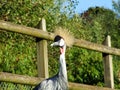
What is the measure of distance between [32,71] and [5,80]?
2399 millimetres

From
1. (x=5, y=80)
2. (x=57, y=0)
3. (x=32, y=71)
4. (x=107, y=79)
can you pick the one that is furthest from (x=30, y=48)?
(x=57, y=0)

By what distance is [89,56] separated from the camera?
10.9m

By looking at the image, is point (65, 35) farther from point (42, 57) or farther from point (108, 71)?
point (108, 71)

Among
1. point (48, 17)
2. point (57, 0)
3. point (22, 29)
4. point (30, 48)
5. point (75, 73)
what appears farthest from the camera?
point (57, 0)

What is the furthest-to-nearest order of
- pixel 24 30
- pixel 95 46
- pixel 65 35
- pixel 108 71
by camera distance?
pixel 108 71 < pixel 95 46 < pixel 24 30 < pixel 65 35

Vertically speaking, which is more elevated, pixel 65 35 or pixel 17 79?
pixel 65 35

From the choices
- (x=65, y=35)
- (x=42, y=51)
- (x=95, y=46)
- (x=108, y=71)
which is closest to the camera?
(x=65, y=35)

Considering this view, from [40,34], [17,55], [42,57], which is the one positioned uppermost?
[40,34]

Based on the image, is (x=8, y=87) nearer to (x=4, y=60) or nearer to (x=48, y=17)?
(x=4, y=60)

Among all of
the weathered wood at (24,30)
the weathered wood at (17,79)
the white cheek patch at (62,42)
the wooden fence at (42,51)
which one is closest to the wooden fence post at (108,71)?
the wooden fence at (42,51)

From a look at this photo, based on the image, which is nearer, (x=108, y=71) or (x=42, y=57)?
(x=42, y=57)

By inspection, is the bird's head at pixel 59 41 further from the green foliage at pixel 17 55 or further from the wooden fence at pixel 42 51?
the green foliage at pixel 17 55

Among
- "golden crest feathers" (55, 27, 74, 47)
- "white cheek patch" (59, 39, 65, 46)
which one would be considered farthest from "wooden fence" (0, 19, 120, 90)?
"white cheek patch" (59, 39, 65, 46)

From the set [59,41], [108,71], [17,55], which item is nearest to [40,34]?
[59,41]
